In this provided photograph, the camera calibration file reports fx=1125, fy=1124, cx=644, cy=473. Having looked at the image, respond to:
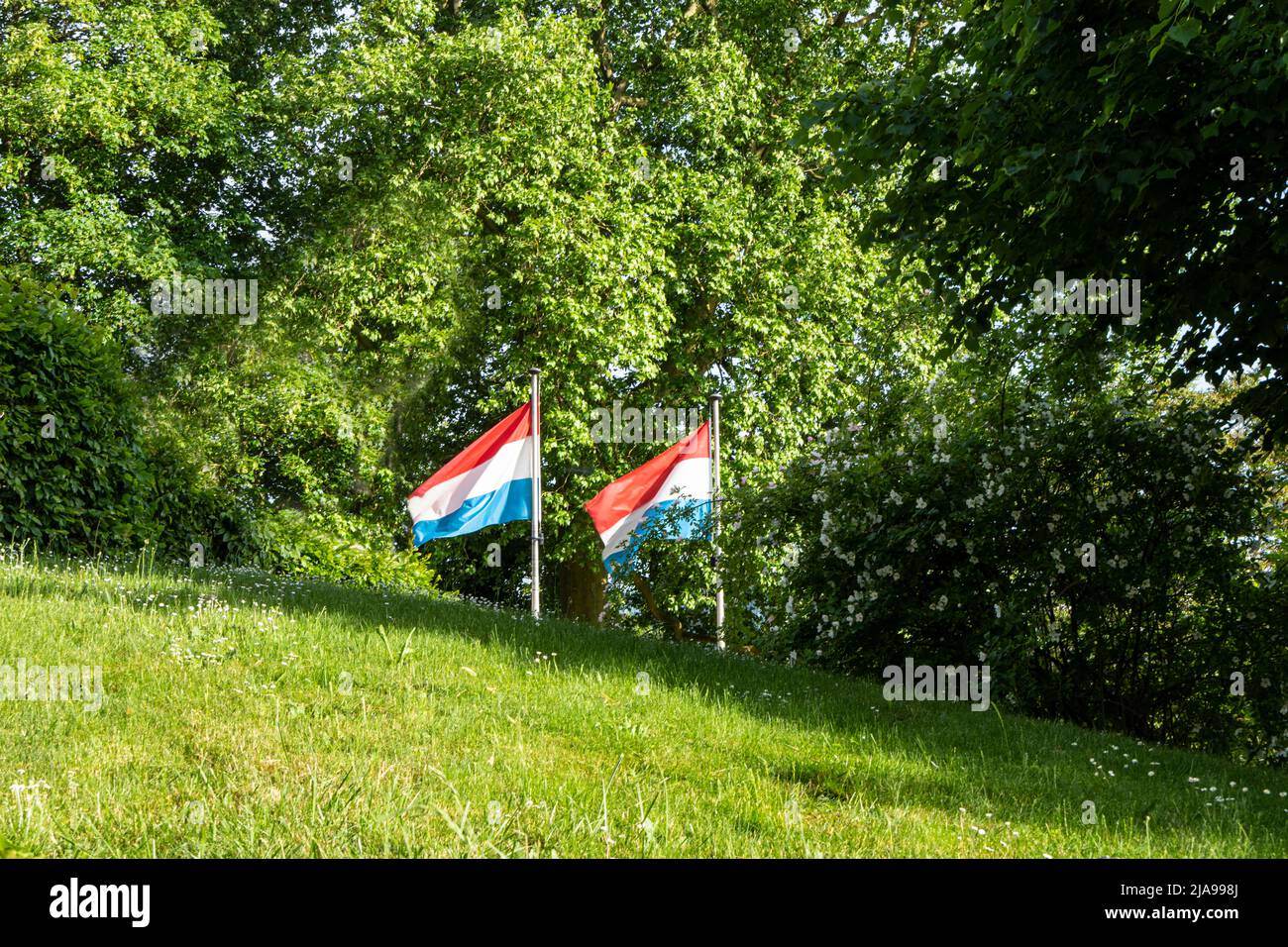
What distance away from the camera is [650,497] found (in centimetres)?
1405

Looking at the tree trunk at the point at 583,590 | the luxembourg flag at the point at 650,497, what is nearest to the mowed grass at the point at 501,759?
the luxembourg flag at the point at 650,497

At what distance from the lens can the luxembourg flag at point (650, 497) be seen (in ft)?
43.3

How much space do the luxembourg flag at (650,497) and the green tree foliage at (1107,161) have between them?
468 cm

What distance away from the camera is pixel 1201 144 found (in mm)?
7398

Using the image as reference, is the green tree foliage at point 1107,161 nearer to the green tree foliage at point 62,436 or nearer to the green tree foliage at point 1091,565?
the green tree foliage at point 1091,565

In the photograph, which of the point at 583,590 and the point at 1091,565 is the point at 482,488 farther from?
the point at 583,590

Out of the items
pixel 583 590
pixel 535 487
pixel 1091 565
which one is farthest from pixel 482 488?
pixel 583 590

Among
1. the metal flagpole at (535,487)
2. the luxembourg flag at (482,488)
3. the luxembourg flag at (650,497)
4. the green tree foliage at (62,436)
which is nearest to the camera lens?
the green tree foliage at (62,436)

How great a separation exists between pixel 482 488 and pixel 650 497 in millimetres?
2088

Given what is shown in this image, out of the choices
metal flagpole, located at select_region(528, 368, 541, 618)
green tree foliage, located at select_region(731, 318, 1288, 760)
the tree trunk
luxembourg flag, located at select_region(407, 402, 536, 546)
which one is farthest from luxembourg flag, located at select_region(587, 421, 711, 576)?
the tree trunk

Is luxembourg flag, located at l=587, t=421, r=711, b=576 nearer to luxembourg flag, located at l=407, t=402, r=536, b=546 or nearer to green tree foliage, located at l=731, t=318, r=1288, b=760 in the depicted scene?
luxembourg flag, located at l=407, t=402, r=536, b=546
